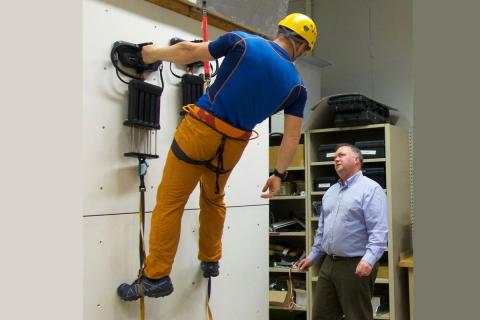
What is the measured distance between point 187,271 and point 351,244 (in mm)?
1223

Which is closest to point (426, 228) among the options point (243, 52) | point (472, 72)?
point (472, 72)

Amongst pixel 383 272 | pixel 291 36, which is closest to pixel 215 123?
pixel 291 36

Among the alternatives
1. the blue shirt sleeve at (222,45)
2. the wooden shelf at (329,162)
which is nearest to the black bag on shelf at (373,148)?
the wooden shelf at (329,162)

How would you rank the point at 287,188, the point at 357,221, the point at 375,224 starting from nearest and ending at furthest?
the point at 375,224 < the point at 357,221 < the point at 287,188

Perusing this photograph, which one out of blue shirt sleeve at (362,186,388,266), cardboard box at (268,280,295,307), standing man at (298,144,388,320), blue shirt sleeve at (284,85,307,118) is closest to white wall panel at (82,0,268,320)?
blue shirt sleeve at (284,85,307,118)

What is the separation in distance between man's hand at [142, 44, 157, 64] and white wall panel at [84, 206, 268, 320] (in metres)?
0.79

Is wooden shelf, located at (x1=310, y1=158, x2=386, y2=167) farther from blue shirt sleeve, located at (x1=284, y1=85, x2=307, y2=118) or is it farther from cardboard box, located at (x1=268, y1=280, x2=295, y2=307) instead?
blue shirt sleeve, located at (x1=284, y1=85, x2=307, y2=118)

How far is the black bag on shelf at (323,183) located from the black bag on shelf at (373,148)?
1.19ft

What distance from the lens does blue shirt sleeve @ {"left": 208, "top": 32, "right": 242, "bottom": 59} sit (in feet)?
6.79

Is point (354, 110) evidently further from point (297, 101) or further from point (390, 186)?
point (297, 101)

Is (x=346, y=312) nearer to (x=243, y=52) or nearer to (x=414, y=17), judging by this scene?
(x=243, y=52)

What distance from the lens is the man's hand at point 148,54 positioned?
2.33 meters

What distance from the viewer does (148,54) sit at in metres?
2.35

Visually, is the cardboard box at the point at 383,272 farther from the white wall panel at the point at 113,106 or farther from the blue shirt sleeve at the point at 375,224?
the white wall panel at the point at 113,106
